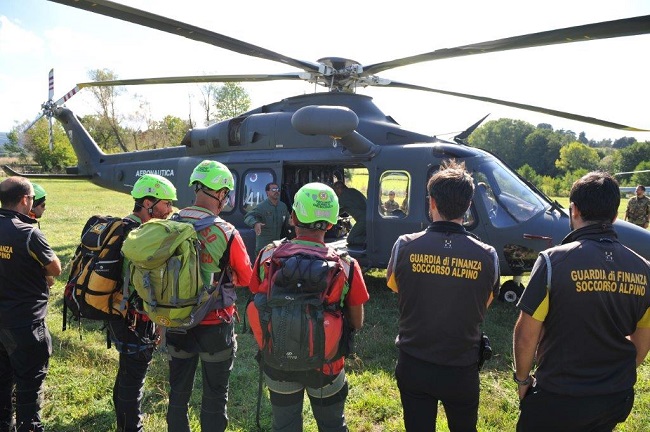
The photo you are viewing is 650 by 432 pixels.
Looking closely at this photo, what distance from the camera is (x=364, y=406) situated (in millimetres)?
3691

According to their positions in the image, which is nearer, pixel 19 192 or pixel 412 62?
pixel 19 192

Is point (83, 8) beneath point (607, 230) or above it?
above

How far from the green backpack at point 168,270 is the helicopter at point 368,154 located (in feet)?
9.70

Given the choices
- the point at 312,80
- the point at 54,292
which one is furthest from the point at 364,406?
the point at 54,292

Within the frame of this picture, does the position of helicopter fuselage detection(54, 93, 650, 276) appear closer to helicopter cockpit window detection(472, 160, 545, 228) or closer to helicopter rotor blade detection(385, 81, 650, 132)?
helicopter cockpit window detection(472, 160, 545, 228)

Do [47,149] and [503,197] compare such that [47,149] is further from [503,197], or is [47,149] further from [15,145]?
[503,197]

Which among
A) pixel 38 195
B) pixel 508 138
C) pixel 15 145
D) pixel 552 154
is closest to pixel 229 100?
pixel 15 145

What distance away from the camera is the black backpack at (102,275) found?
2693 mm

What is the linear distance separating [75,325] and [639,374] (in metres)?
6.38

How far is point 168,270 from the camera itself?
2473 millimetres

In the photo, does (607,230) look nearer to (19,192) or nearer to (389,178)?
(19,192)

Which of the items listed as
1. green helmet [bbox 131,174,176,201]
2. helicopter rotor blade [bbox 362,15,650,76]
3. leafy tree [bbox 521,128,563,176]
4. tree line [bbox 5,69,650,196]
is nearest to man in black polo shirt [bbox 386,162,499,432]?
green helmet [bbox 131,174,176,201]

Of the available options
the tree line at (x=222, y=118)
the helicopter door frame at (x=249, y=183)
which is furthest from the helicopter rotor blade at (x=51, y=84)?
the tree line at (x=222, y=118)

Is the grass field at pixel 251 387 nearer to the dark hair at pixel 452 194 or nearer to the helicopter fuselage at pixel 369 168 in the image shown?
the helicopter fuselage at pixel 369 168
